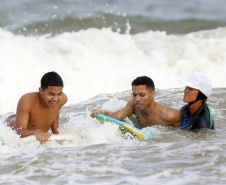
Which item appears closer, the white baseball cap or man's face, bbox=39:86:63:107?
man's face, bbox=39:86:63:107

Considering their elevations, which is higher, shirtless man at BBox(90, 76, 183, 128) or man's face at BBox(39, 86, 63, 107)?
man's face at BBox(39, 86, 63, 107)

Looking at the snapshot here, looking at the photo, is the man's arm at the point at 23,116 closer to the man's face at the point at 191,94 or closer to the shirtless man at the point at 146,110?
the shirtless man at the point at 146,110

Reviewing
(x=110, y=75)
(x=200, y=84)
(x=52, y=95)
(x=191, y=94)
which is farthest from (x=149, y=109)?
(x=110, y=75)

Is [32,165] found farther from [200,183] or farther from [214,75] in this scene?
[214,75]

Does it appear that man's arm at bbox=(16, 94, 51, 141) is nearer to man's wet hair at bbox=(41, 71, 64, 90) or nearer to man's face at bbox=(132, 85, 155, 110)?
man's wet hair at bbox=(41, 71, 64, 90)

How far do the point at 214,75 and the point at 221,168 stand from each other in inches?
324

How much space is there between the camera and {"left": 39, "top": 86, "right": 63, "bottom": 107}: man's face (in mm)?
6020

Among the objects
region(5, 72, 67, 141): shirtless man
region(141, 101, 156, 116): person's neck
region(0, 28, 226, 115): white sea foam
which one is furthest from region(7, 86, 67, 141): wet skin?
region(0, 28, 226, 115): white sea foam

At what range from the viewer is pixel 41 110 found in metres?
6.39

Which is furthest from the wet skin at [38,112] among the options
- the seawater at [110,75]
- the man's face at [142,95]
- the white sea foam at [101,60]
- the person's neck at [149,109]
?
the white sea foam at [101,60]

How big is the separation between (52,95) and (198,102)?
1.96 m

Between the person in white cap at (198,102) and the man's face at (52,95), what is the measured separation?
1.66 meters

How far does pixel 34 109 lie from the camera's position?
20.7ft

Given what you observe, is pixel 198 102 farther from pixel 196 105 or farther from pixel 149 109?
pixel 149 109
